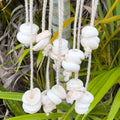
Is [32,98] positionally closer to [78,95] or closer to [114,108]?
[78,95]

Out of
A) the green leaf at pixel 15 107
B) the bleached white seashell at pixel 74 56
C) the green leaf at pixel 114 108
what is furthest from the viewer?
the green leaf at pixel 15 107

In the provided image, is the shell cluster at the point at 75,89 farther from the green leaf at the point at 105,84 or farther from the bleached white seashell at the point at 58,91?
the green leaf at the point at 105,84

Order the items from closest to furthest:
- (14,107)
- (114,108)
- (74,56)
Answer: (74,56) → (114,108) → (14,107)

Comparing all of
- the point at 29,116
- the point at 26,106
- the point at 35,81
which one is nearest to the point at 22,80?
the point at 35,81

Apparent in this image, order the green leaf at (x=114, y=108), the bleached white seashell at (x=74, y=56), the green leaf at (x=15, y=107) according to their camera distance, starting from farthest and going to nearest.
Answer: the green leaf at (x=15, y=107) < the green leaf at (x=114, y=108) < the bleached white seashell at (x=74, y=56)

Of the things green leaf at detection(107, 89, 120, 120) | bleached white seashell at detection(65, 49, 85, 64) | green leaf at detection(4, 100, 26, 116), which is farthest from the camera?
green leaf at detection(4, 100, 26, 116)

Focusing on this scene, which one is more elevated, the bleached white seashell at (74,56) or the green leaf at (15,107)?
the bleached white seashell at (74,56)

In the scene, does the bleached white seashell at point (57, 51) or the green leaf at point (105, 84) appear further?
the green leaf at point (105, 84)

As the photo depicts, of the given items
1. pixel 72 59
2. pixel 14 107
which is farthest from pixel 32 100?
pixel 14 107

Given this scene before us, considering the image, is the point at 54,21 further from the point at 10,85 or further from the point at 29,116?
the point at 10,85

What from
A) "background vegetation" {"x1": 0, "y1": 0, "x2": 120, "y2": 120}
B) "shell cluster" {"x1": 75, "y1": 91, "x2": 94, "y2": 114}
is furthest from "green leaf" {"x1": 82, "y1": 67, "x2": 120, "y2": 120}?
"shell cluster" {"x1": 75, "y1": 91, "x2": 94, "y2": 114}

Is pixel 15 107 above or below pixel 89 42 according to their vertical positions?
below

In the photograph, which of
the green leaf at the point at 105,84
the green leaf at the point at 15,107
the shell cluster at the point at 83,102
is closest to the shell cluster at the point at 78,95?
the shell cluster at the point at 83,102

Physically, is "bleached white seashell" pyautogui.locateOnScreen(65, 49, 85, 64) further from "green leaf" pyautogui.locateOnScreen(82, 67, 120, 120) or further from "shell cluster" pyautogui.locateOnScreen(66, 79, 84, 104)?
"green leaf" pyautogui.locateOnScreen(82, 67, 120, 120)
